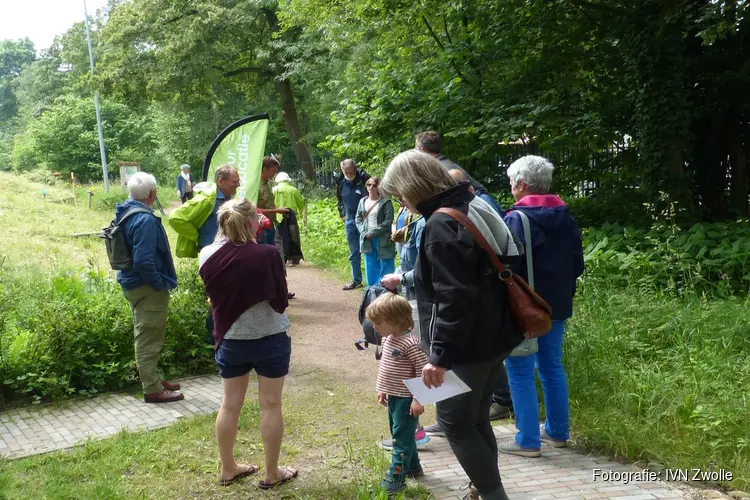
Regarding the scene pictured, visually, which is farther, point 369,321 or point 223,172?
point 223,172

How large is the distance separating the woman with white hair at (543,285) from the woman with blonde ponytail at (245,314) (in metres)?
1.47

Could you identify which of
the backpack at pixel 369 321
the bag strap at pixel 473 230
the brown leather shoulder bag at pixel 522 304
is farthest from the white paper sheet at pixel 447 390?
the backpack at pixel 369 321

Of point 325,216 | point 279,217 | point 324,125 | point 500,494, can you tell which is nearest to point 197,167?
point 324,125

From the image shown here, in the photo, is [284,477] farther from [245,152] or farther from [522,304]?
[245,152]

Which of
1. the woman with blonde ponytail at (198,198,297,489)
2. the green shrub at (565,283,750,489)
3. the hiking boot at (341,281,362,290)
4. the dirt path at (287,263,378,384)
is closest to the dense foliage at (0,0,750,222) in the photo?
the hiking boot at (341,281,362,290)

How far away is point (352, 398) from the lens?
224 inches

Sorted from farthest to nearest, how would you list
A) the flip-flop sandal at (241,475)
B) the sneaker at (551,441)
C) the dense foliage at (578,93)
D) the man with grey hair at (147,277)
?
the dense foliage at (578,93)
the man with grey hair at (147,277)
the sneaker at (551,441)
the flip-flop sandal at (241,475)

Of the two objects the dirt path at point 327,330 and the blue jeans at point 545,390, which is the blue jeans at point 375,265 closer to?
the dirt path at point 327,330

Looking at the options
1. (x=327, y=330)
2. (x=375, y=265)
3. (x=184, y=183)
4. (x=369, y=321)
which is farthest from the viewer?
(x=184, y=183)

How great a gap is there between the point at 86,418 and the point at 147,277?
1252 mm

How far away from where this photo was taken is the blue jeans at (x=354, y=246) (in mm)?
10234

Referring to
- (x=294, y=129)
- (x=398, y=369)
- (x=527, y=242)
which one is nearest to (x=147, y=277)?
(x=398, y=369)

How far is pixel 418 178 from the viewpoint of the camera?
299 cm

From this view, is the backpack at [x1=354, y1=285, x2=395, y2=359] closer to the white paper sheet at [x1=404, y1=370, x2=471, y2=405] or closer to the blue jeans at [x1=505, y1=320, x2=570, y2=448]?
the blue jeans at [x1=505, y1=320, x2=570, y2=448]
